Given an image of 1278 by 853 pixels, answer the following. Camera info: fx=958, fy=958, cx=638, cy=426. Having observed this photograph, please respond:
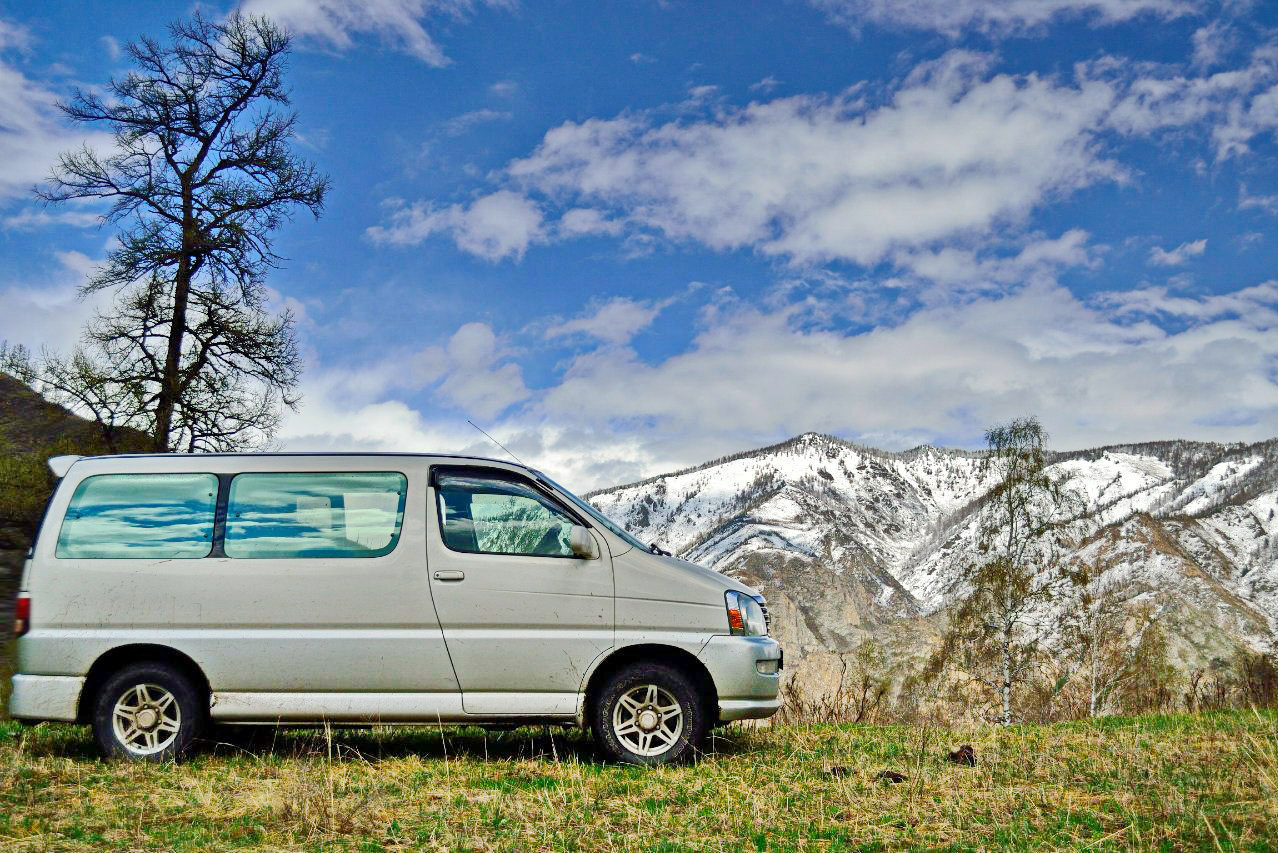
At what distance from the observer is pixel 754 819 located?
17.6ft

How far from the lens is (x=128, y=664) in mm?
7086

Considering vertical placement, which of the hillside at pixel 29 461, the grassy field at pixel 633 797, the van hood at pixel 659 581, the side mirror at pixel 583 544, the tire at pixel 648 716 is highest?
the hillside at pixel 29 461

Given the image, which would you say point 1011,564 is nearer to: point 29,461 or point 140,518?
point 29,461

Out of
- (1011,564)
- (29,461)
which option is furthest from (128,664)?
(1011,564)

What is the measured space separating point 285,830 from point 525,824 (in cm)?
A: 129

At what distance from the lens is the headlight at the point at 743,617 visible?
7047 mm

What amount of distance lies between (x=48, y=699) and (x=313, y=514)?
7.59 feet

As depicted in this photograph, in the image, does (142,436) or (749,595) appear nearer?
(749,595)

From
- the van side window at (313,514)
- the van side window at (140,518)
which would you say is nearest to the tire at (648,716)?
the van side window at (313,514)

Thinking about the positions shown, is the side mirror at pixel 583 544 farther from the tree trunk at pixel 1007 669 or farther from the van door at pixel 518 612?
the tree trunk at pixel 1007 669

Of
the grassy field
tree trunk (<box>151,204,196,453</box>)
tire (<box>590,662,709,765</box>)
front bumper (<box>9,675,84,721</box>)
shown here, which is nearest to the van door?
tire (<box>590,662,709,765</box>)

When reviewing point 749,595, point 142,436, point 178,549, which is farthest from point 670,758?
point 142,436

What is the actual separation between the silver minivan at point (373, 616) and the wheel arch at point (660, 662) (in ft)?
0.05

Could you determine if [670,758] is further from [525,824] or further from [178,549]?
[178,549]
